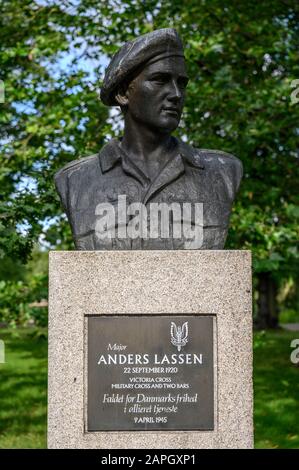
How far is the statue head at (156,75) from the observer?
489 cm

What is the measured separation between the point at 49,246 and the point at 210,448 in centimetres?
458

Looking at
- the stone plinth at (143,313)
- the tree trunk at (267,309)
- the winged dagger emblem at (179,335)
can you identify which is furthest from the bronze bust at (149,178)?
the tree trunk at (267,309)

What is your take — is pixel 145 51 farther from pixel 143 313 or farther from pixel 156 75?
pixel 143 313

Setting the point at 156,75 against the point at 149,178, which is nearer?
the point at 156,75

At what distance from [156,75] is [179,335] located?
1.61 metres

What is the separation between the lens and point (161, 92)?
4.91 metres

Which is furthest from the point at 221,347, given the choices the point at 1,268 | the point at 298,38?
the point at 1,268

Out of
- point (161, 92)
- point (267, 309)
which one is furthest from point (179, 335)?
point (267, 309)

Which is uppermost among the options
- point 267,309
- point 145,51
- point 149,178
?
point 267,309

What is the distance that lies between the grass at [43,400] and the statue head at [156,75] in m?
3.92

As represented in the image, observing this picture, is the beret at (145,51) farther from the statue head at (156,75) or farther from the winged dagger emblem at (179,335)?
the winged dagger emblem at (179,335)

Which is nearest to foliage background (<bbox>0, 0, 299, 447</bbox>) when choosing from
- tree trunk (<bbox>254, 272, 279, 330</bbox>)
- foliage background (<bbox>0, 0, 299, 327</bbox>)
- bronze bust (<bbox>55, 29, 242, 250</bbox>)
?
foliage background (<bbox>0, 0, 299, 327</bbox>)

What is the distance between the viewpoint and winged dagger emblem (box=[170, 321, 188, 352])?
15.3 ft
